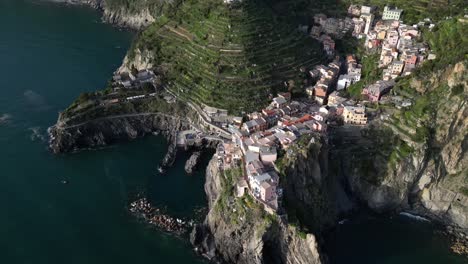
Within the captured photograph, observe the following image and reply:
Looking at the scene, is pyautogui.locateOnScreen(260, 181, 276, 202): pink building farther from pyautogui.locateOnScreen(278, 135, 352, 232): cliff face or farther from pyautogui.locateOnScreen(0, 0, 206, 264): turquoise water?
pyautogui.locateOnScreen(0, 0, 206, 264): turquoise water

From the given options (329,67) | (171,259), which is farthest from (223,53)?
(171,259)

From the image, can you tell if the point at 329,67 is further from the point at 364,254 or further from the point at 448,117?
the point at 364,254

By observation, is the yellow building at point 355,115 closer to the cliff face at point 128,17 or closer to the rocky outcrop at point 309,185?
the rocky outcrop at point 309,185

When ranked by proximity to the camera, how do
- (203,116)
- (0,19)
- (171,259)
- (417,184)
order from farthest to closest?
(0,19), (203,116), (417,184), (171,259)

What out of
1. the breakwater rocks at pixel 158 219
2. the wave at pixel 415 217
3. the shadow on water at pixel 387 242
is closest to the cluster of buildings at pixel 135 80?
the breakwater rocks at pixel 158 219

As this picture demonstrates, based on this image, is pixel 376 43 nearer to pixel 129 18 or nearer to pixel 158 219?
pixel 158 219

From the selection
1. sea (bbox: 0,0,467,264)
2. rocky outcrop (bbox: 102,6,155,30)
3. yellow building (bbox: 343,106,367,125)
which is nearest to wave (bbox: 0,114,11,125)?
sea (bbox: 0,0,467,264)
